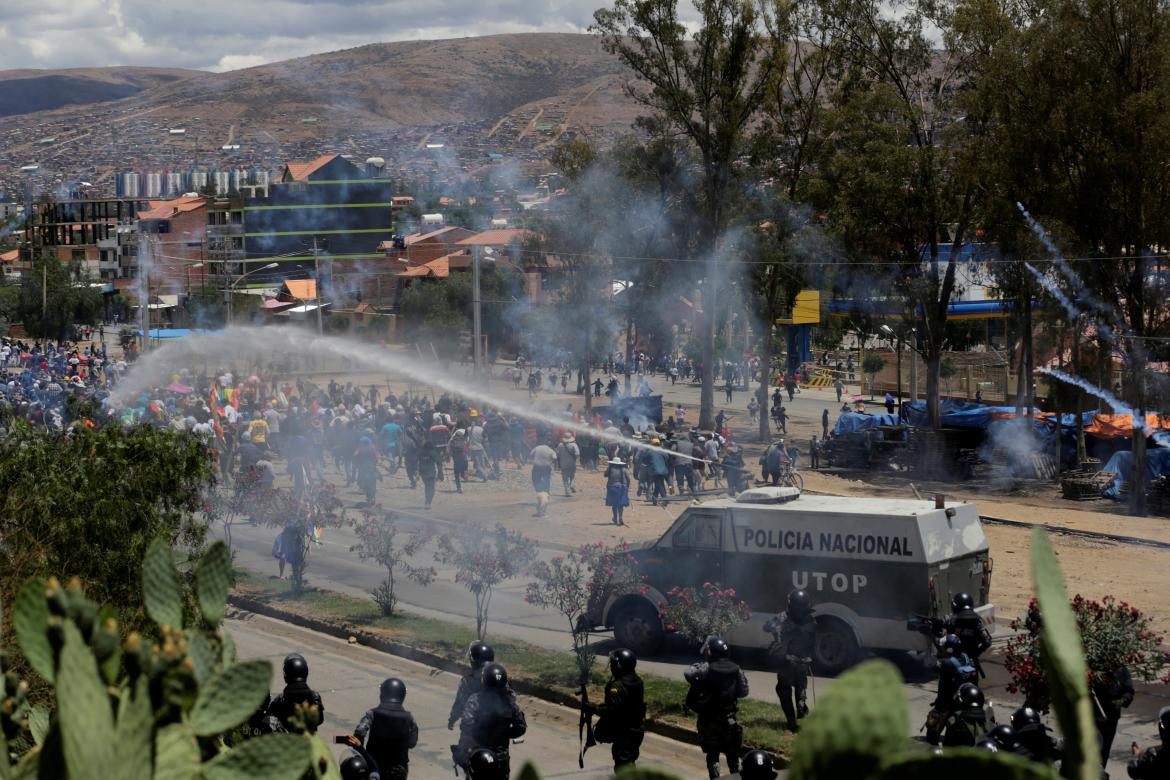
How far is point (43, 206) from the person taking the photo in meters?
107

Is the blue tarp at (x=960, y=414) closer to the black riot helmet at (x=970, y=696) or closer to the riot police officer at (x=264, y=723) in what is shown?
the black riot helmet at (x=970, y=696)

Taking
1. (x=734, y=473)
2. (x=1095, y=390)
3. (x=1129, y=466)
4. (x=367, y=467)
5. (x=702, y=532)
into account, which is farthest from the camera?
(x=1095, y=390)

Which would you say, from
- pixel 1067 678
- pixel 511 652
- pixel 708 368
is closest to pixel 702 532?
pixel 511 652

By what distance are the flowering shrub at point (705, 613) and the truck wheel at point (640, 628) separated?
2.63ft

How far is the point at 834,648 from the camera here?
14086mm

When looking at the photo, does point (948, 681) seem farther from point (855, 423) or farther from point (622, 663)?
point (855, 423)

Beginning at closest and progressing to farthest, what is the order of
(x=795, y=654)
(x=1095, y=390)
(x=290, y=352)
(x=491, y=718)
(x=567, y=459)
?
(x=491, y=718), (x=795, y=654), (x=567, y=459), (x=1095, y=390), (x=290, y=352)

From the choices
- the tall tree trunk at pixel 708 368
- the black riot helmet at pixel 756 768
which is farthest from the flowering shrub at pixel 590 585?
the tall tree trunk at pixel 708 368

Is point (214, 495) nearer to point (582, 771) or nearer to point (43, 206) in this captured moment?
point (582, 771)

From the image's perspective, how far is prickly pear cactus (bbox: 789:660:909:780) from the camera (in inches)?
80.2

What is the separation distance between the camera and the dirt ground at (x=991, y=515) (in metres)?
19.6

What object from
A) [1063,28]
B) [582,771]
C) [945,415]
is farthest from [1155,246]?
[582,771]

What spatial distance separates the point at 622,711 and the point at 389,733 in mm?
2128

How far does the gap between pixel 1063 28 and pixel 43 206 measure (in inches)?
3671
